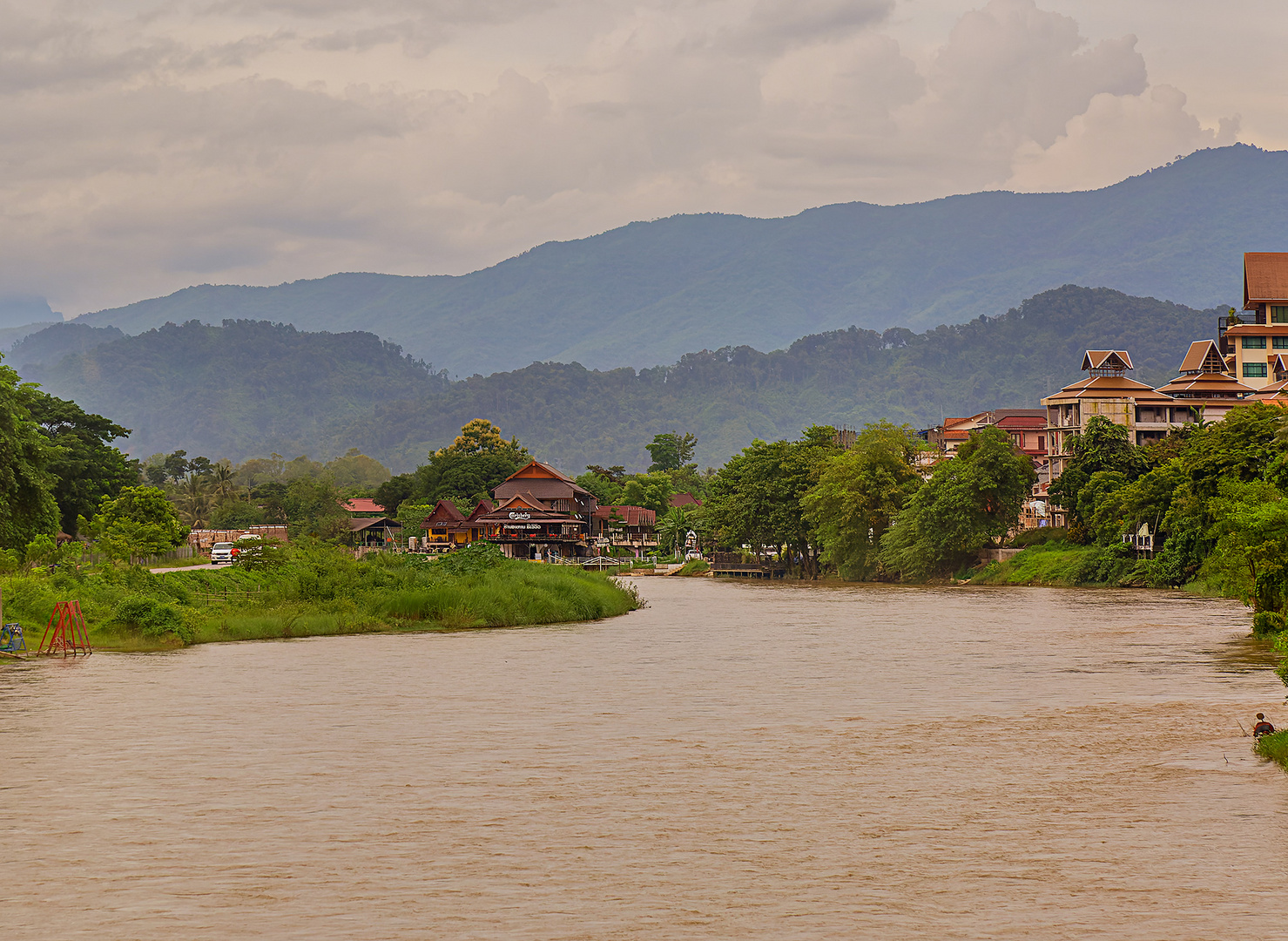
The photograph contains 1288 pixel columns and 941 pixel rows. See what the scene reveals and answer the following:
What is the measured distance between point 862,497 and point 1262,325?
43255 mm

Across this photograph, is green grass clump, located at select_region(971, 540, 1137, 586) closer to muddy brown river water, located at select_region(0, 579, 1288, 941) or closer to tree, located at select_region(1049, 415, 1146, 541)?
tree, located at select_region(1049, 415, 1146, 541)

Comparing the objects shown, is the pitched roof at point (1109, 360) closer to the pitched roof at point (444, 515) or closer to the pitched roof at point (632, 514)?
the pitched roof at point (632, 514)

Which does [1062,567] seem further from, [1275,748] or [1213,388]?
[1275,748]

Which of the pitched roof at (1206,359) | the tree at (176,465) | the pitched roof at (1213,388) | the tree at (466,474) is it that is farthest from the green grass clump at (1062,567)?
the tree at (176,465)

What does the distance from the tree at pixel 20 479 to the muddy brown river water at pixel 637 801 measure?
11.7 metres

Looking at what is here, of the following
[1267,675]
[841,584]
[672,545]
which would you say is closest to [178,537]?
[841,584]

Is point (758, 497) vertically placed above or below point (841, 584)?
above

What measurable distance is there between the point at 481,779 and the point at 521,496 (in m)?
107

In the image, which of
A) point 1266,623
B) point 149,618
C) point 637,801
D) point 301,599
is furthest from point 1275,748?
point 301,599

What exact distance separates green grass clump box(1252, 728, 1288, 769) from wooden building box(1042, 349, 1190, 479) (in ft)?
253

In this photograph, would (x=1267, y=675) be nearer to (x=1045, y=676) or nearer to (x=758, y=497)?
(x=1045, y=676)

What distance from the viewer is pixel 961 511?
82125mm

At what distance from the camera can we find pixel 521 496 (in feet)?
412

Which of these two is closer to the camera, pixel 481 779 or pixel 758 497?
pixel 481 779
